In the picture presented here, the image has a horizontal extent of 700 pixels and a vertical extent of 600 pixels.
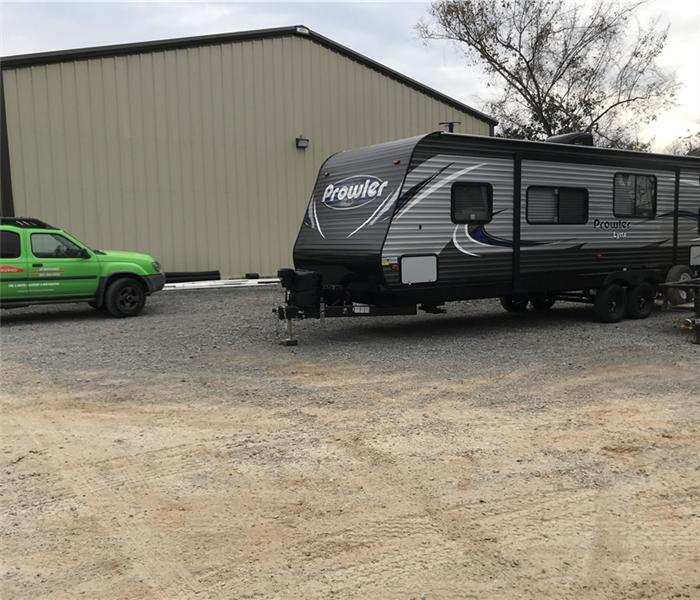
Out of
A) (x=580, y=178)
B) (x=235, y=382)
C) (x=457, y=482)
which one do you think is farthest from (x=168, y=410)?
(x=580, y=178)

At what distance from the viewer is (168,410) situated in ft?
20.3

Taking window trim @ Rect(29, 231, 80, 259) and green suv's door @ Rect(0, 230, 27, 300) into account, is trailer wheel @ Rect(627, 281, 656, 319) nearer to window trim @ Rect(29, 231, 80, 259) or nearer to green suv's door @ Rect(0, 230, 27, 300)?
window trim @ Rect(29, 231, 80, 259)

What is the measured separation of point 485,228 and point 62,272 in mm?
7182

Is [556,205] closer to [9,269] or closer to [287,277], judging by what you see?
[287,277]

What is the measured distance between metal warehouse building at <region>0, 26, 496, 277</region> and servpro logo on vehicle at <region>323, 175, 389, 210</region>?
745 centimetres

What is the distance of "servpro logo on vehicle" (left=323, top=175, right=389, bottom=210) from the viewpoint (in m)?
9.52

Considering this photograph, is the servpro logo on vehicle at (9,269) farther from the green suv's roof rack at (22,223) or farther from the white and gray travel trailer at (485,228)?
the white and gray travel trailer at (485,228)

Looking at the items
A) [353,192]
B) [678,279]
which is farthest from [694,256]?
[353,192]

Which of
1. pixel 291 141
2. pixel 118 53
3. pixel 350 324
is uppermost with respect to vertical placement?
pixel 118 53

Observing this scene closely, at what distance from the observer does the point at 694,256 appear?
12.5 metres

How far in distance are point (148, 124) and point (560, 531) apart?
15129mm

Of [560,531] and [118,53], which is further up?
[118,53]

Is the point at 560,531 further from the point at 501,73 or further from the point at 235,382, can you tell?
the point at 501,73

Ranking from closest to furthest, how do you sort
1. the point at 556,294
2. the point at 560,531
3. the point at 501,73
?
the point at 560,531
the point at 556,294
the point at 501,73
